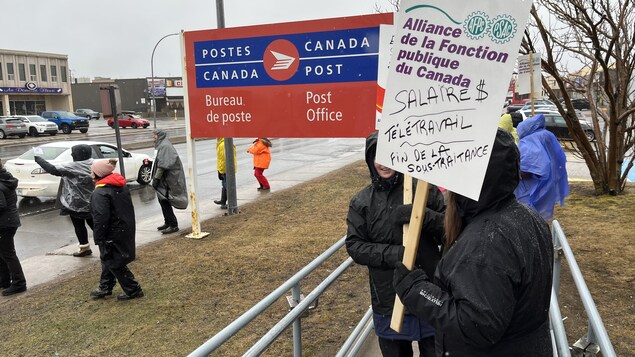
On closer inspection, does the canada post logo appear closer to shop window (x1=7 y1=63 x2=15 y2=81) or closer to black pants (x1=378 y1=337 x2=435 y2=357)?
black pants (x1=378 y1=337 x2=435 y2=357)

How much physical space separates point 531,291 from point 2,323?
5257 millimetres

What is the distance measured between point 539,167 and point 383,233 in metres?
2.58

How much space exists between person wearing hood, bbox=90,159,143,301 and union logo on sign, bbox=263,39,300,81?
99.2 inches

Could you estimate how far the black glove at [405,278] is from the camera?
6.24 feet

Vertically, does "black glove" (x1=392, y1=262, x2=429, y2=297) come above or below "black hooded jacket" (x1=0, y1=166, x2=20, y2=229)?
above

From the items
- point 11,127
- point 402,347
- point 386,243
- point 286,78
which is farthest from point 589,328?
point 11,127

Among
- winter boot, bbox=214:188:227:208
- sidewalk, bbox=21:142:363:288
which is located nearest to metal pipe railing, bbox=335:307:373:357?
sidewalk, bbox=21:142:363:288

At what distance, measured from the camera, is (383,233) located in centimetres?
266

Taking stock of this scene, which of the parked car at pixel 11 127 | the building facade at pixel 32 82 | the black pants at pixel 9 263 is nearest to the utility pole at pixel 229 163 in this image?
the black pants at pixel 9 263

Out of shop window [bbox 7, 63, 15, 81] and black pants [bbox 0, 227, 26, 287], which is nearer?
black pants [bbox 0, 227, 26, 287]

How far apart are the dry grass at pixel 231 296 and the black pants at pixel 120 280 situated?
0.53ft

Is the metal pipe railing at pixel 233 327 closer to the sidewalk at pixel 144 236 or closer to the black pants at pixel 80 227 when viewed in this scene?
the sidewalk at pixel 144 236

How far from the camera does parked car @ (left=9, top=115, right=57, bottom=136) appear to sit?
1348 inches

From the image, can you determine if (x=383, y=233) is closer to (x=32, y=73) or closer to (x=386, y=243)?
(x=386, y=243)
